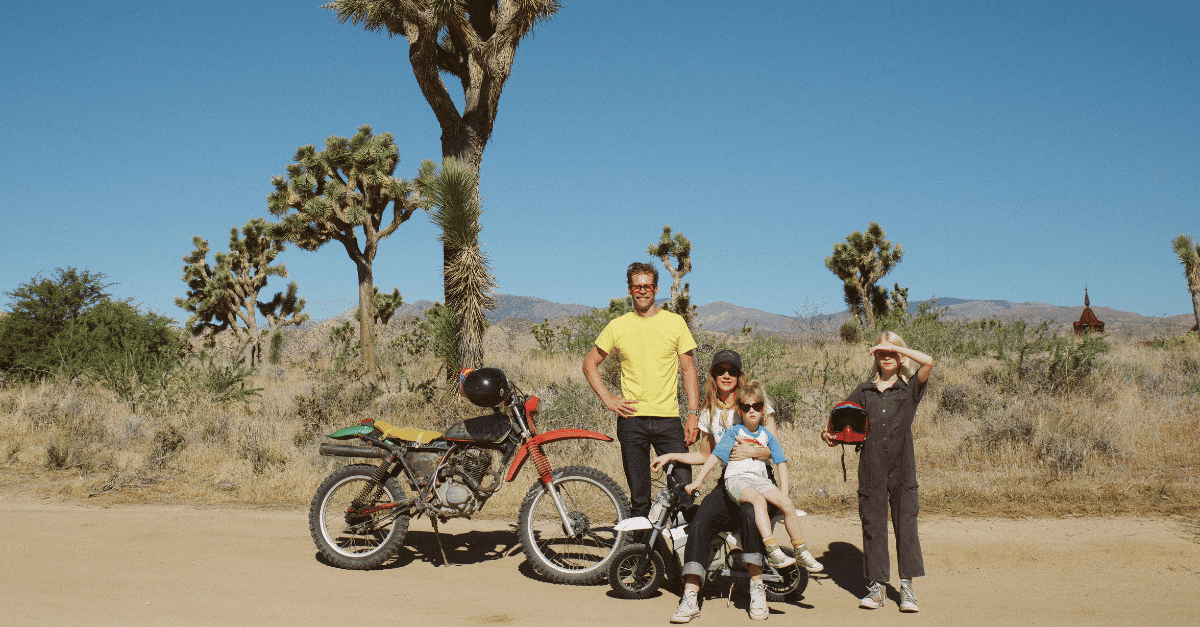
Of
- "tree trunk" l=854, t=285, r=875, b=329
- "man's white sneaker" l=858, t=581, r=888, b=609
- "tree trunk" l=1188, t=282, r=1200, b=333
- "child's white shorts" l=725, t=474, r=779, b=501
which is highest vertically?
"tree trunk" l=854, t=285, r=875, b=329

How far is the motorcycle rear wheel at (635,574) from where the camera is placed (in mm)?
4398

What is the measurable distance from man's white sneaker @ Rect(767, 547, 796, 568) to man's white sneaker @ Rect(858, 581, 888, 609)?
24.5 inches

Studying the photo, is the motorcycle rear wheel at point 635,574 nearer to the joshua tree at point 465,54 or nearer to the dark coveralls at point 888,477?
the dark coveralls at point 888,477

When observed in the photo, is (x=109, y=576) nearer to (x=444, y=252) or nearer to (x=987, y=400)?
(x=444, y=252)

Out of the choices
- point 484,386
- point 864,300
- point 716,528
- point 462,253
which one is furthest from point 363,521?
point 864,300

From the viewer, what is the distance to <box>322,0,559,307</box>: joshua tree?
32.6 feet

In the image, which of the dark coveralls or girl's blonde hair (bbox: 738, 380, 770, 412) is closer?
the dark coveralls

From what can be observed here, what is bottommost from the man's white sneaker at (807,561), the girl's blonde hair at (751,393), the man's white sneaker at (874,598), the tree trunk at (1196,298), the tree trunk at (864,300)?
the man's white sneaker at (874,598)

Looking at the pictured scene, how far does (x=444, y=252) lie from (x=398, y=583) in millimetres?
5534

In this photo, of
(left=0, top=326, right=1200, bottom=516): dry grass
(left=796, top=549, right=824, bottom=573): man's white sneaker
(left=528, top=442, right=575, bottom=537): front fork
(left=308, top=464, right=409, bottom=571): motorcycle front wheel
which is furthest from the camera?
(left=0, top=326, right=1200, bottom=516): dry grass

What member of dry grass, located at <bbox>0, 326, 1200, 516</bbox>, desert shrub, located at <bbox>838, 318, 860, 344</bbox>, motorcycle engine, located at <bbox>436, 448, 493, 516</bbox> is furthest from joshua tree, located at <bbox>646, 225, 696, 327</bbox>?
motorcycle engine, located at <bbox>436, 448, 493, 516</bbox>

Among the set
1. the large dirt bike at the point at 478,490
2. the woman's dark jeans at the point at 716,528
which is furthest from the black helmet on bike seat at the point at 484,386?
the woman's dark jeans at the point at 716,528

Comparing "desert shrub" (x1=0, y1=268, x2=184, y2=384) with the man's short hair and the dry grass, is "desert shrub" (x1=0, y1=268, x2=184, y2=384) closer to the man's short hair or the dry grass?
the dry grass

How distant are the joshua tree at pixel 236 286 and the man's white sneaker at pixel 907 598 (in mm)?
29934
